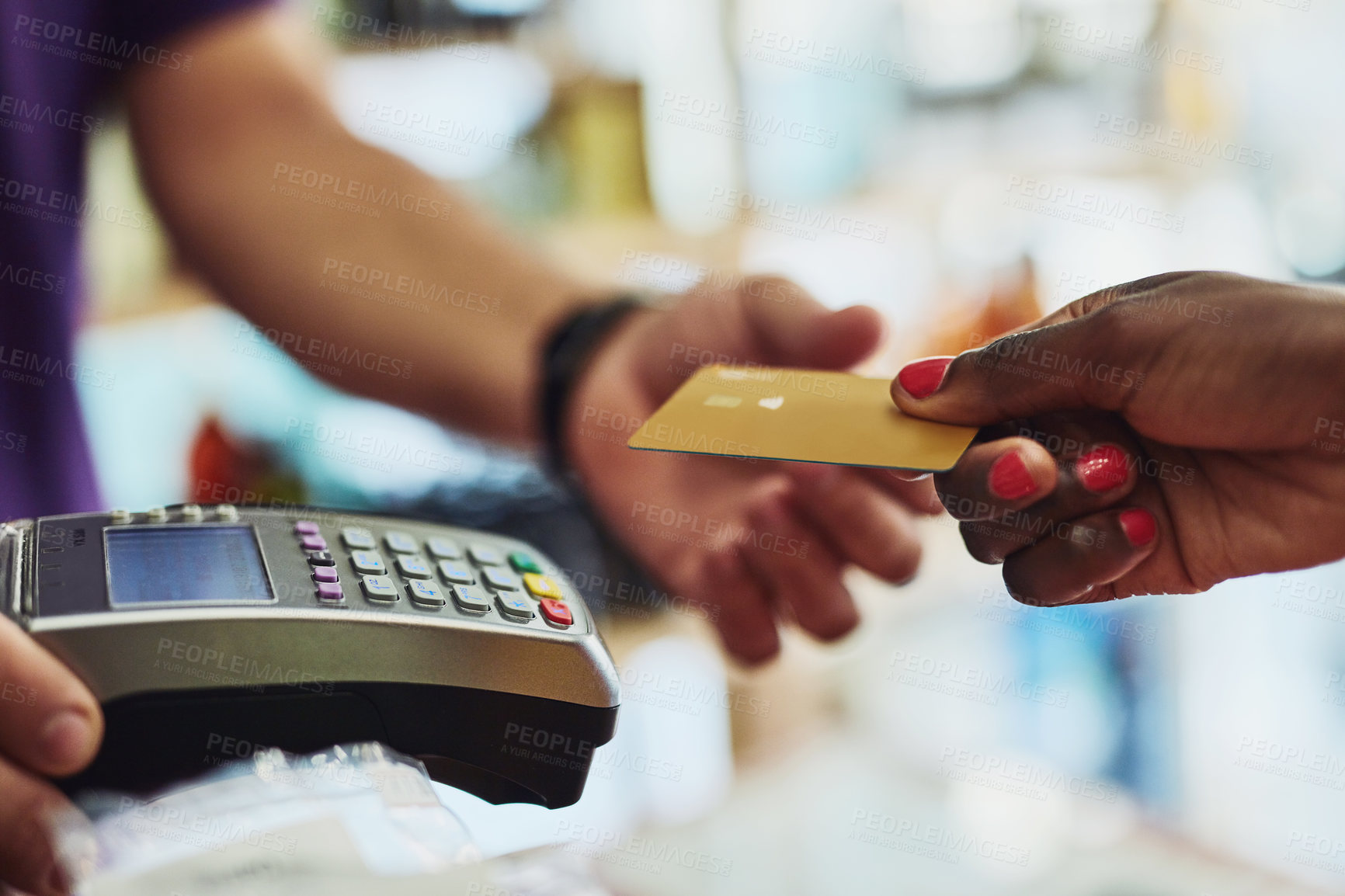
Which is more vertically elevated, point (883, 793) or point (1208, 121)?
point (1208, 121)

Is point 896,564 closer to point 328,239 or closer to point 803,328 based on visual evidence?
point 803,328

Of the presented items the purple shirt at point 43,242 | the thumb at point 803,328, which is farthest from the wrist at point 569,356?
the purple shirt at point 43,242

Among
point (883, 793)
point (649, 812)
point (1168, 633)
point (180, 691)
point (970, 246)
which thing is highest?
point (180, 691)

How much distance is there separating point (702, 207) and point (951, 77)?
0.59 meters

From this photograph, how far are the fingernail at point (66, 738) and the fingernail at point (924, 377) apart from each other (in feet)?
1.17

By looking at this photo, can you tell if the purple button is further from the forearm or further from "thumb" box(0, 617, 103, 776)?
the forearm

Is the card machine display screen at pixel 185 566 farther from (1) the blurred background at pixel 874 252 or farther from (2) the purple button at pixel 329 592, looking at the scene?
(1) the blurred background at pixel 874 252

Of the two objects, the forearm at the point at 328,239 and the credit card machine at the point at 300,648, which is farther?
the forearm at the point at 328,239

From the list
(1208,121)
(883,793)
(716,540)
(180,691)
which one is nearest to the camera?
(180,691)

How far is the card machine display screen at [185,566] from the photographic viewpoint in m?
0.43

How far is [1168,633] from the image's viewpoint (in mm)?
2229

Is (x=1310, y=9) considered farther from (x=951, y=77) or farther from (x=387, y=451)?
(x=387, y=451)

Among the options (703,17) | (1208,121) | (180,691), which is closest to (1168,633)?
(1208,121)

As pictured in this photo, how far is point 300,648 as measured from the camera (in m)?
0.43
